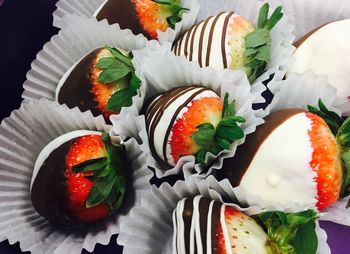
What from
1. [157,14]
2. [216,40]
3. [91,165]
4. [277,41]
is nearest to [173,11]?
[157,14]

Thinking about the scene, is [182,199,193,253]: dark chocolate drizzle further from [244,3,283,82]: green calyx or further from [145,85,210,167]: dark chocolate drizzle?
[244,3,283,82]: green calyx

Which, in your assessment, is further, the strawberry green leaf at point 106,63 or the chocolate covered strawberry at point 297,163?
the strawberry green leaf at point 106,63

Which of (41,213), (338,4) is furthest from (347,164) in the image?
(41,213)

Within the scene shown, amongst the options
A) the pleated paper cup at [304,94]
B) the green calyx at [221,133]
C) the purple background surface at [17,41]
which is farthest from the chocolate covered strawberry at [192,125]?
the purple background surface at [17,41]

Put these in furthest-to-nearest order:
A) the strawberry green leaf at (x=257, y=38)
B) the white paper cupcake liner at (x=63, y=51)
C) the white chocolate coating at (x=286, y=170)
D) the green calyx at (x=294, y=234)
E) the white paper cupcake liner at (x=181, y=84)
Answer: the white paper cupcake liner at (x=63, y=51), the strawberry green leaf at (x=257, y=38), the white paper cupcake liner at (x=181, y=84), the white chocolate coating at (x=286, y=170), the green calyx at (x=294, y=234)

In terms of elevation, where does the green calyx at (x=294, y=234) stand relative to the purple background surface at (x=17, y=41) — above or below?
below

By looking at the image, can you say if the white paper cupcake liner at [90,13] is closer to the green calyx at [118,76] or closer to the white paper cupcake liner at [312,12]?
the green calyx at [118,76]

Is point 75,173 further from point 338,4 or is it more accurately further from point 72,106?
point 338,4
